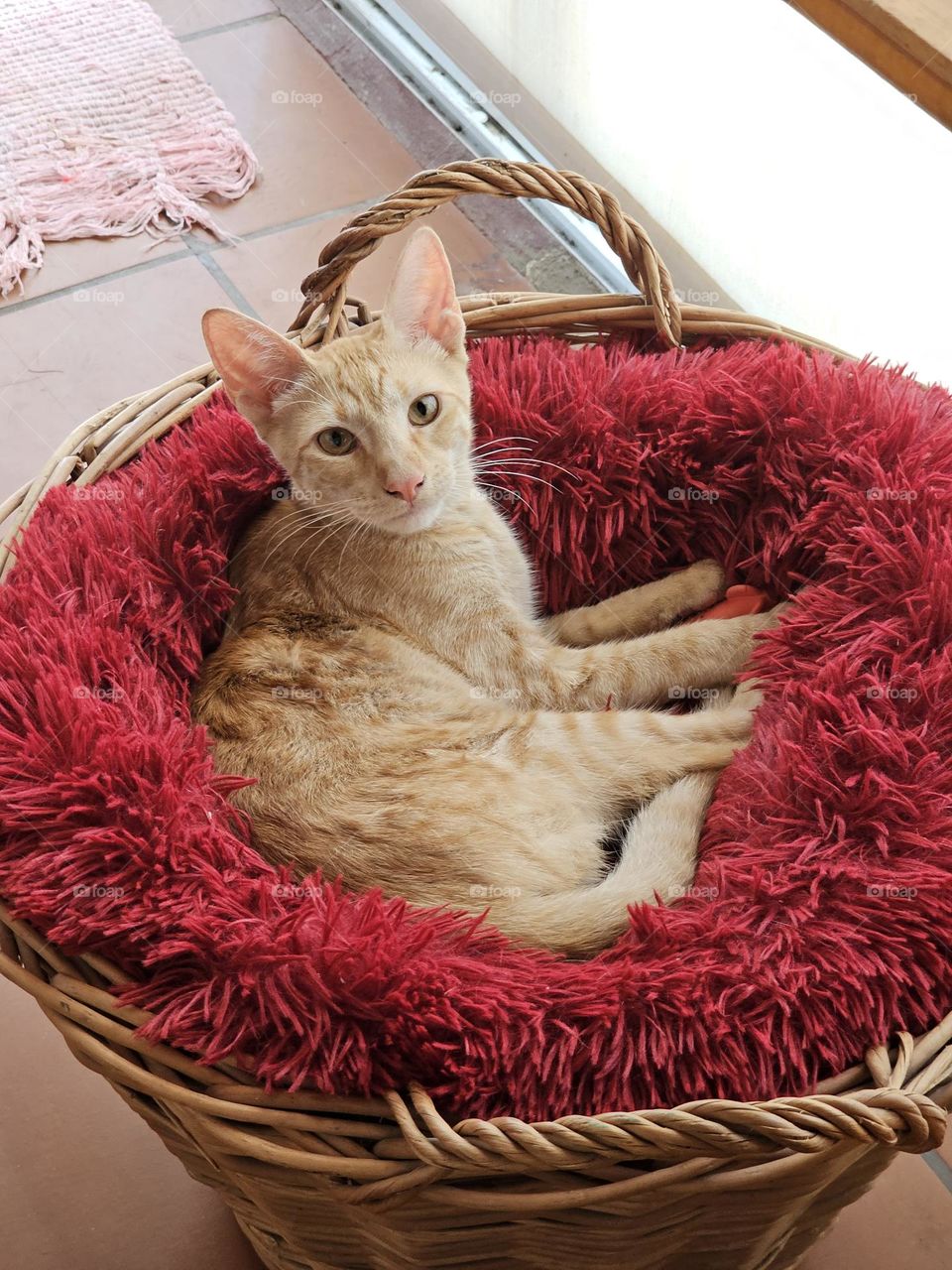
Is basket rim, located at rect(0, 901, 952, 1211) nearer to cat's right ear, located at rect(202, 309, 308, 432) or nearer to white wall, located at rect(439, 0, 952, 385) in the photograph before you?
cat's right ear, located at rect(202, 309, 308, 432)

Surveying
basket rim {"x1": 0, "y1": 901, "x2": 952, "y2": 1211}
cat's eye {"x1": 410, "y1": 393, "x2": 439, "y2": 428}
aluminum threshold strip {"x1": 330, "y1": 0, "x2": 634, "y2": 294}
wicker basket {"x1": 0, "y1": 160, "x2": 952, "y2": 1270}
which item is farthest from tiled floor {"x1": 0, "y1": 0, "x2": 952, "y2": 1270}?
cat's eye {"x1": 410, "y1": 393, "x2": 439, "y2": 428}

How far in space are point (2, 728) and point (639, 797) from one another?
2.51ft

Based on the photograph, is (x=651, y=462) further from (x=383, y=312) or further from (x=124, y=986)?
(x=124, y=986)

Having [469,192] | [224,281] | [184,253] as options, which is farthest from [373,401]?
[184,253]

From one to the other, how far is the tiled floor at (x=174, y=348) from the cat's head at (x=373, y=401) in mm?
911

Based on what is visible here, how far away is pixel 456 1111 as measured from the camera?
1.11 m

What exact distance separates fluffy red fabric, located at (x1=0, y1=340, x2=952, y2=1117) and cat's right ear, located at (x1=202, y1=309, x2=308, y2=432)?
130 mm

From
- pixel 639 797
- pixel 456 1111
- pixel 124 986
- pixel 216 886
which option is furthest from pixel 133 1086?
pixel 639 797

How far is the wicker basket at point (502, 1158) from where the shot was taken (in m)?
1.00

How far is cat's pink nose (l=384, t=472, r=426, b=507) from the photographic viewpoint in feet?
5.11

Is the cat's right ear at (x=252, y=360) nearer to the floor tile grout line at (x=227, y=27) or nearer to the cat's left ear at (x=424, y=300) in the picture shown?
the cat's left ear at (x=424, y=300)

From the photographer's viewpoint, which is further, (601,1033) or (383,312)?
(383,312)

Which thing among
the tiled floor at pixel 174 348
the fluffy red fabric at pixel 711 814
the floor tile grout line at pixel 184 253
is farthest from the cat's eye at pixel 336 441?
the floor tile grout line at pixel 184 253

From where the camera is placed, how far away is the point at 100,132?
3.20 meters
